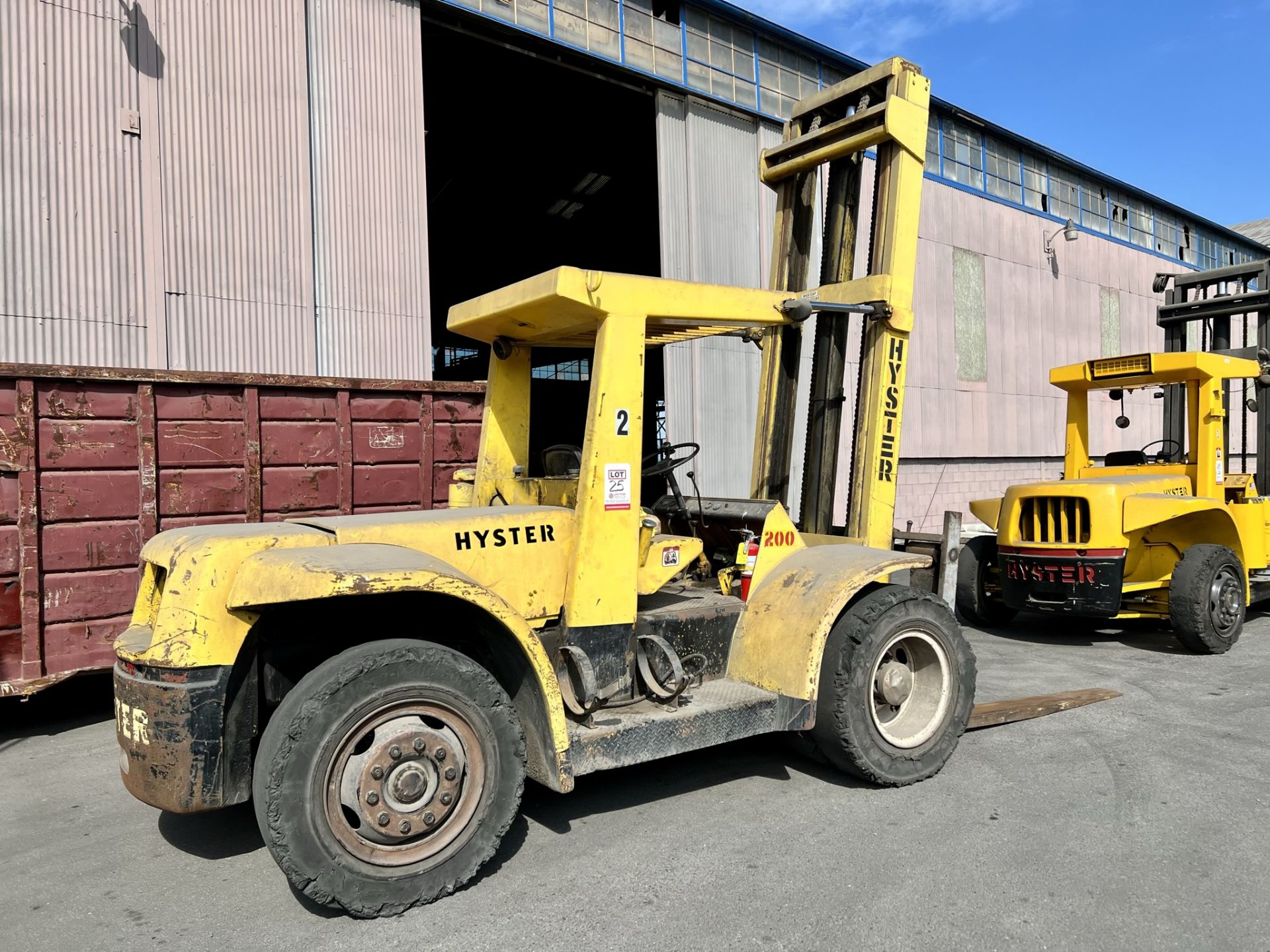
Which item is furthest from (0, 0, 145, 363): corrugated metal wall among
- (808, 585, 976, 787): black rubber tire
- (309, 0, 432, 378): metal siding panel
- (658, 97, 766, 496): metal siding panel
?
(808, 585, 976, 787): black rubber tire

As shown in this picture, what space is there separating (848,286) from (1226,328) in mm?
8304

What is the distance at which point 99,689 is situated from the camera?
24.1 feet

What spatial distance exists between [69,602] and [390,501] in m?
2.44

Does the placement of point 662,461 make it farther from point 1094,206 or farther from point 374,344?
point 1094,206

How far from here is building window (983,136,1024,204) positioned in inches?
788

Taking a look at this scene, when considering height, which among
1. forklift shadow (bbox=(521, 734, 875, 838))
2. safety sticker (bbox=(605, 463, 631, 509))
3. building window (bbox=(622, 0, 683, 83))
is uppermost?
building window (bbox=(622, 0, 683, 83))

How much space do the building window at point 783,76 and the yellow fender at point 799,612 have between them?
11.6 meters

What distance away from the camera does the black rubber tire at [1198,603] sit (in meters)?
7.59

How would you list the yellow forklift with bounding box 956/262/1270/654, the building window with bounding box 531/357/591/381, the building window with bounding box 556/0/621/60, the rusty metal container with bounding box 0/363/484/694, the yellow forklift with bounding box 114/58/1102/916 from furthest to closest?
the building window with bounding box 556/0/621/60 → the yellow forklift with bounding box 956/262/1270/654 → the rusty metal container with bounding box 0/363/484/694 → the building window with bounding box 531/357/591/381 → the yellow forklift with bounding box 114/58/1102/916

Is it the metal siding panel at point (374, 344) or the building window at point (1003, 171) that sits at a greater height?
the building window at point (1003, 171)

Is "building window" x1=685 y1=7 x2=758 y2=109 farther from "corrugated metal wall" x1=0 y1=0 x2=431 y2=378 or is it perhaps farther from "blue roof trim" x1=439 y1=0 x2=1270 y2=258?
"corrugated metal wall" x1=0 y1=0 x2=431 y2=378

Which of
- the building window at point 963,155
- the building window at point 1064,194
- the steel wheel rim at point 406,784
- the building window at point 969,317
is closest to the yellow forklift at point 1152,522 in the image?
the steel wheel rim at point 406,784

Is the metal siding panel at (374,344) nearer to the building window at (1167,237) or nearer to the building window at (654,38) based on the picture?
the building window at (654,38)

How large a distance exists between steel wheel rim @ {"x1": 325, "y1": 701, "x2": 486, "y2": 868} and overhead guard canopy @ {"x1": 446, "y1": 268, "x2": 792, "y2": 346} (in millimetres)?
1876
